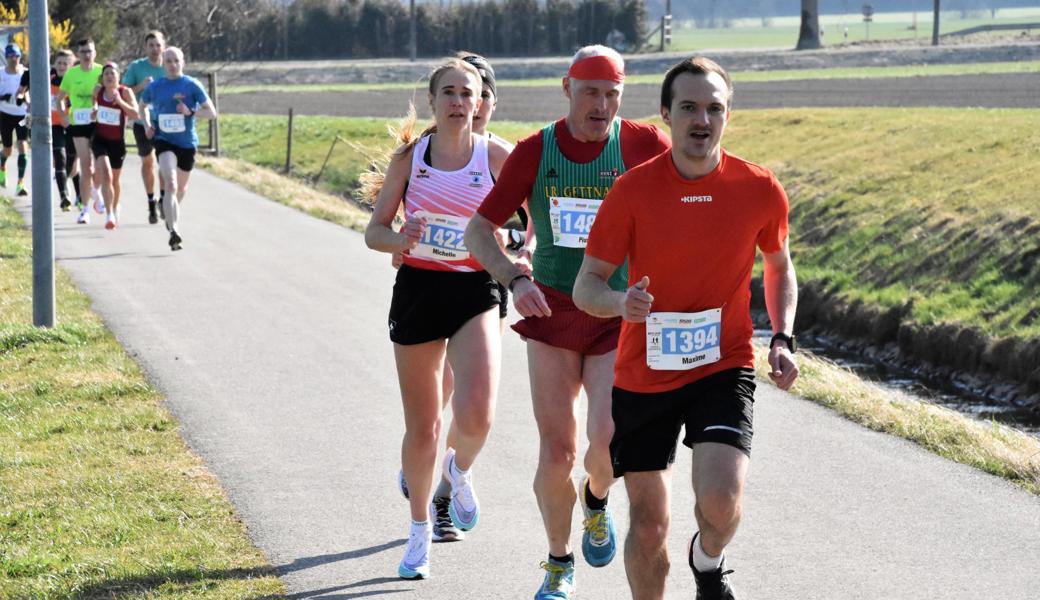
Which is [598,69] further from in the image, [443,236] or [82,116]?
[82,116]

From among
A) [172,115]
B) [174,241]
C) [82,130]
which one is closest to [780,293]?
[172,115]

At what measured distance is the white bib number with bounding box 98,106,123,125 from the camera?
1627cm

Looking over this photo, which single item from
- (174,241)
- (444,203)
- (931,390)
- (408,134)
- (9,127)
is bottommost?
(931,390)

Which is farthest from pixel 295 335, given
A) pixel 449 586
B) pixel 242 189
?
pixel 242 189

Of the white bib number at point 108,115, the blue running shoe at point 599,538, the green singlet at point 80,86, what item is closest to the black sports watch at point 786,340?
the blue running shoe at point 599,538

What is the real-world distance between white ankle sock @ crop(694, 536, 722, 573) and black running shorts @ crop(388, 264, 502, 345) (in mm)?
1546

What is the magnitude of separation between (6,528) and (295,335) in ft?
16.2

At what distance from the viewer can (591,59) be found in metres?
5.26

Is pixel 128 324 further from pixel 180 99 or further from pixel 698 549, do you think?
pixel 698 549

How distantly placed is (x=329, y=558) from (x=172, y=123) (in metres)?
9.80

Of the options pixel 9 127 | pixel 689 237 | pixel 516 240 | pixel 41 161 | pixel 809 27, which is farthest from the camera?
pixel 809 27

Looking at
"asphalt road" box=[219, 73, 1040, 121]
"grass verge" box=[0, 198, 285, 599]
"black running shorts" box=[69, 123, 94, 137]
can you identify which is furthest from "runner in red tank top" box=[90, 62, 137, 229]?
"asphalt road" box=[219, 73, 1040, 121]

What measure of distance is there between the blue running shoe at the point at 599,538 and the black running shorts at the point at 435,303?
797mm

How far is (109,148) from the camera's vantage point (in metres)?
16.6
